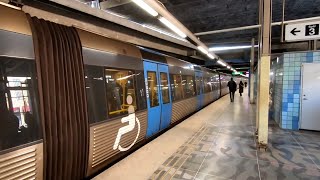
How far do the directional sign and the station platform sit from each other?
2.38m

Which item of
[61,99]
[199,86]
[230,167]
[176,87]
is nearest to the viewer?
[61,99]

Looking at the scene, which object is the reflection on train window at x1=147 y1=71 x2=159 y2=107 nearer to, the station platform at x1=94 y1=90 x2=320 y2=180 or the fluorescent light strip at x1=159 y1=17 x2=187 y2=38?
the station platform at x1=94 y1=90 x2=320 y2=180

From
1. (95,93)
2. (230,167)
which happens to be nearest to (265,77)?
(230,167)

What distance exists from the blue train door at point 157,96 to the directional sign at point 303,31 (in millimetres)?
3083

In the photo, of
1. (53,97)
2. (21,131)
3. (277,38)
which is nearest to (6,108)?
(21,131)

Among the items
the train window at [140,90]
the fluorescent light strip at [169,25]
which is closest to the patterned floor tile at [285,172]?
the train window at [140,90]

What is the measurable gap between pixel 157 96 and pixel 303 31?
362cm

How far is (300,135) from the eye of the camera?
17.0 ft

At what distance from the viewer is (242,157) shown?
146 inches

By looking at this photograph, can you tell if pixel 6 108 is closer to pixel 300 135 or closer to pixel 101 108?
pixel 101 108

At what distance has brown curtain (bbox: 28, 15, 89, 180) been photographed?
2352 millimetres

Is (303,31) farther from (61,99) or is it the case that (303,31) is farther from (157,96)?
(61,99)

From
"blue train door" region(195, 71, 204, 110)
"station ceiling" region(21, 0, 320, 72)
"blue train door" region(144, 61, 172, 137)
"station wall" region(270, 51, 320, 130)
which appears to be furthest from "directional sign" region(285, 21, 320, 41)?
"blue train door" region(195, 71, 204, 110)

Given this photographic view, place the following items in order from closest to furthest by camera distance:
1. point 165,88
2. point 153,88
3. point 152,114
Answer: point 152,114, point 153,88, point 165,88
